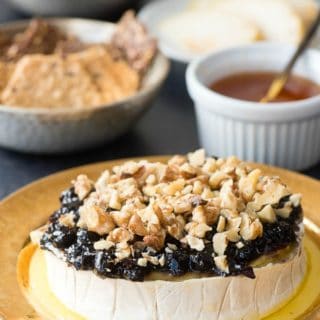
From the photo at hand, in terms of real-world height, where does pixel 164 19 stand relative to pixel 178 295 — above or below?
below

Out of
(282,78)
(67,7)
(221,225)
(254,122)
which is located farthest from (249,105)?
(67,7)

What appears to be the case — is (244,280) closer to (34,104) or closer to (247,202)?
(247,202)

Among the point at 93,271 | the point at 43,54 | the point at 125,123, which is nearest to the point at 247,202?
the point at 93,271

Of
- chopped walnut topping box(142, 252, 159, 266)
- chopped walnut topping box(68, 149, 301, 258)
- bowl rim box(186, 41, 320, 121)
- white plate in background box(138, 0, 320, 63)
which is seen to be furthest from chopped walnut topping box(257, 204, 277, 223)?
white plate in background box(138, 0, 320, 63)

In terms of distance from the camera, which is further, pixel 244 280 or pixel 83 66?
pixel 83 66

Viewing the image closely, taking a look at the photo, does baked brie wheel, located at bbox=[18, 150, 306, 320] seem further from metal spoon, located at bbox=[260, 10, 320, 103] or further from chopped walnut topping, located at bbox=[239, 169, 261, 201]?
metal spoon, located at bbox=[260, 10, 320, 103]

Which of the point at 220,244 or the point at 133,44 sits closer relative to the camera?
the point at 220,244

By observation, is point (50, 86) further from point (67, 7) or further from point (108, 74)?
point (67, 7)
